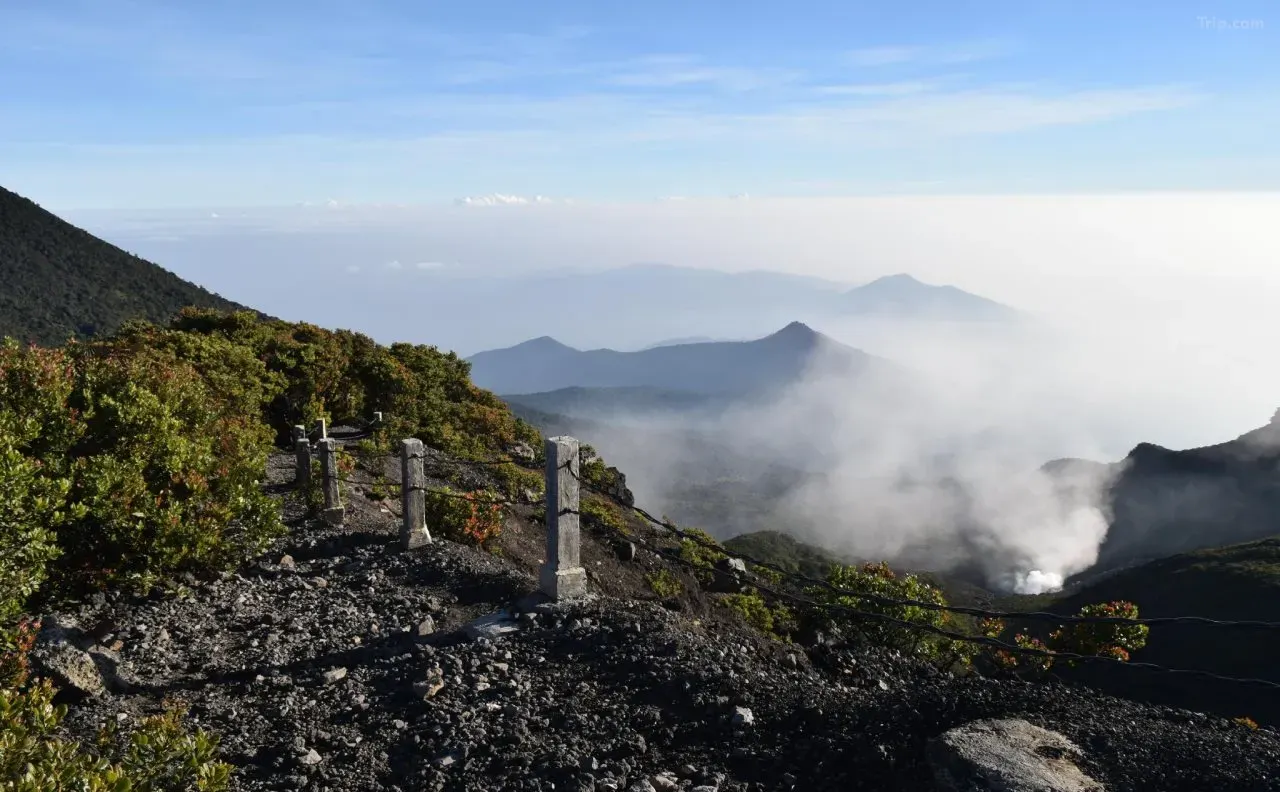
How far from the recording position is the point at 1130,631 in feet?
43.5

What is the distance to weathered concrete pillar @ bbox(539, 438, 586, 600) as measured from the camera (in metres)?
8.62

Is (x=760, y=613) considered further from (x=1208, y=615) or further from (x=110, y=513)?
(x=1208, y=615)

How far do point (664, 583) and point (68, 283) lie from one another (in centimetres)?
7661

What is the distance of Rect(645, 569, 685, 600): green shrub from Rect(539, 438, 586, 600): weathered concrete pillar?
5726mm

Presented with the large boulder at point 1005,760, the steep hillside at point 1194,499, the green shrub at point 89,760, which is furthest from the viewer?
the steep hillside at point 1194,499

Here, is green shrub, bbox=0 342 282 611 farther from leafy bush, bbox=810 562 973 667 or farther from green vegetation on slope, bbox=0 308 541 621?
leafy bush, bbox=810 562 973 667

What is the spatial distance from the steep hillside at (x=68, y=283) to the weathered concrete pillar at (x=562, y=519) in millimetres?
61429

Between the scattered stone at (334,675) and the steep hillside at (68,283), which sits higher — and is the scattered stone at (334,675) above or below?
below

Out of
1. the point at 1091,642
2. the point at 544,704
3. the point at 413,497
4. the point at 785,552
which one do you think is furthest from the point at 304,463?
the point at 785,552

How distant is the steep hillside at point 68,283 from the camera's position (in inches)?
2549

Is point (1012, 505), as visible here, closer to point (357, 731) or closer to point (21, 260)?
point (21, 260)

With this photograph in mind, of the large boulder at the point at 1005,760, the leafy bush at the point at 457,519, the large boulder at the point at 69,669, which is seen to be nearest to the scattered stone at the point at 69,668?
the large boulder at the point at 69,669

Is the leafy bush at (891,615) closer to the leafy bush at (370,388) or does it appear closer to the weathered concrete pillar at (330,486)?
the weathered concrete pillar at (330,486)

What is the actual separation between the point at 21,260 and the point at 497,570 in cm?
8264
